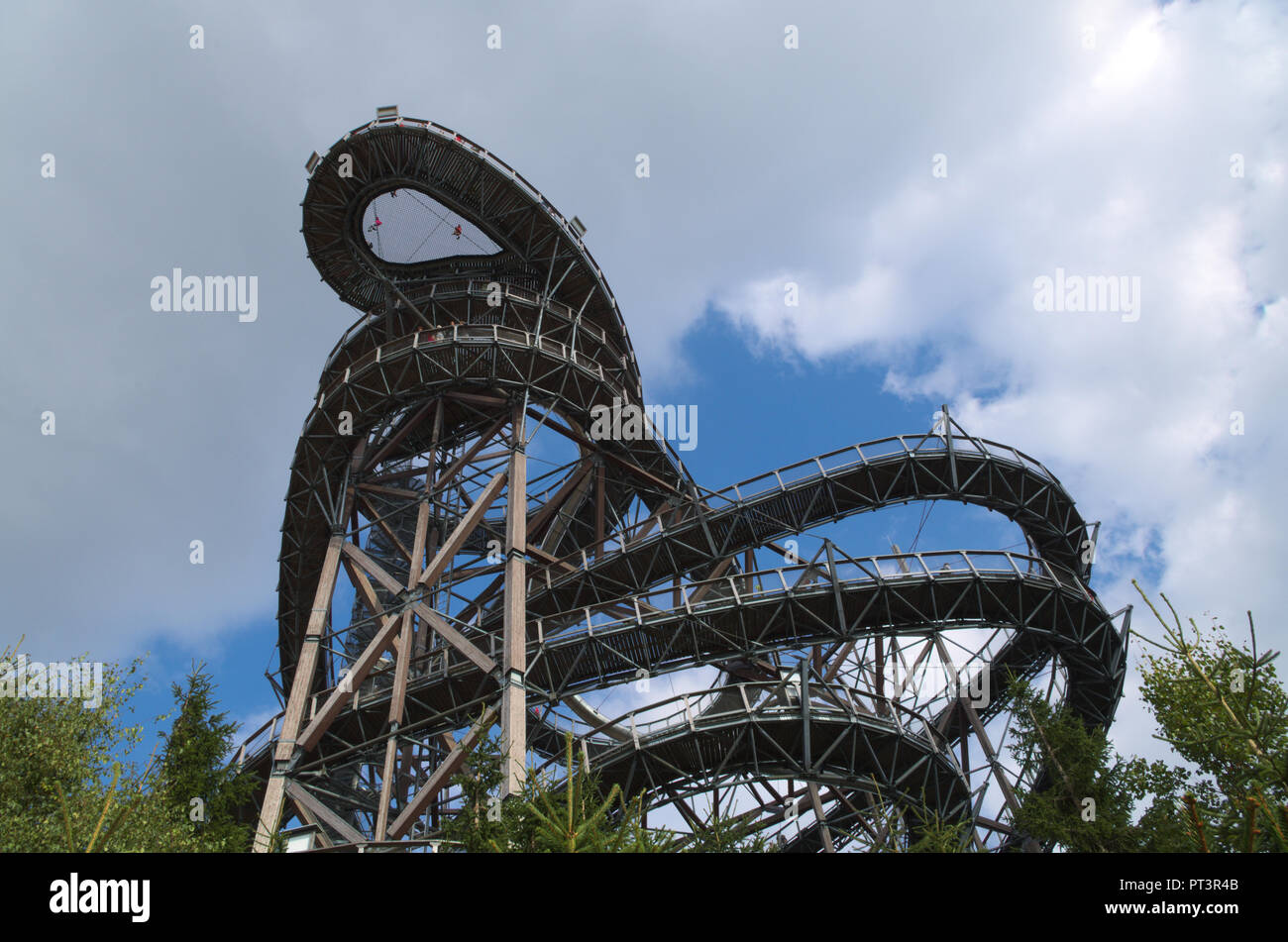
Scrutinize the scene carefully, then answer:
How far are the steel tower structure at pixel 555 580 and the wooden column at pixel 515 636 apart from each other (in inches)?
2.9

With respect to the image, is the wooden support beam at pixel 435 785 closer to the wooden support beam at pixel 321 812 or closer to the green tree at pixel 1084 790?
the wooden support beam at pixel 321 812

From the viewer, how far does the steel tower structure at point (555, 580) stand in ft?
74.7

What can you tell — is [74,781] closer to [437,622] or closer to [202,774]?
[202,774]

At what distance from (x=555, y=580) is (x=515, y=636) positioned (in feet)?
19.1

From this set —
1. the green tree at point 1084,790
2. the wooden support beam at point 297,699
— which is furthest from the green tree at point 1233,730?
the wooden support beam at point 297,699

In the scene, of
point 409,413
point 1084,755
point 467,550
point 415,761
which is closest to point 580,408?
point 409,413

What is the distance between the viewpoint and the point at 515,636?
21.4 meters

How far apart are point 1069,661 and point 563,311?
19.6m

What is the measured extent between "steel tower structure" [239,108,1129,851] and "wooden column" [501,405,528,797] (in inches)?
2.9

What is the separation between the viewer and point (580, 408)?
29.2 metres

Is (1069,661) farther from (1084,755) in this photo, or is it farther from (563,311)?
(563,311)

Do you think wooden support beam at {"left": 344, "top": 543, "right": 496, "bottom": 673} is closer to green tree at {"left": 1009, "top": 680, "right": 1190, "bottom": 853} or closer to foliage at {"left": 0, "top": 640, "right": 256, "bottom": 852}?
foliage at {"left": 0, "top": 640, "right": 256, "bottom": 852}

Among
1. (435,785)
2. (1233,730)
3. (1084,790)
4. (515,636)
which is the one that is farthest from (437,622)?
(1233,730)

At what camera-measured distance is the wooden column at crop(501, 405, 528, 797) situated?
1909 cm
